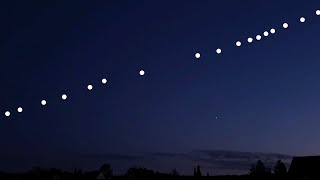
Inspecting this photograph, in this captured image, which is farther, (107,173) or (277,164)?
(277,164)

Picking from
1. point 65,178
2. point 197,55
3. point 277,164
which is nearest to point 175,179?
point 65,178

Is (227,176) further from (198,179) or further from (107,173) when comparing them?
(107,173)

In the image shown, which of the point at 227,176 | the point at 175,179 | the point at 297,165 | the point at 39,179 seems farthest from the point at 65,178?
the point at 297,165

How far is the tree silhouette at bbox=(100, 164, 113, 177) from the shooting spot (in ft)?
152

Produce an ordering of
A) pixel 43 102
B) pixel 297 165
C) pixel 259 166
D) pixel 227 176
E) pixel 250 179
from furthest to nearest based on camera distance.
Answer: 1. pixel 259 166
2. pixel 227 176
3. pixel 250 179
4. pixel 297 165
5. pixel 43 102

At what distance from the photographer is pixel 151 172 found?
49062mm

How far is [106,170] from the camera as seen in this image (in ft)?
154

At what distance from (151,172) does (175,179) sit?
462cm

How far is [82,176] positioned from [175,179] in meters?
9.50

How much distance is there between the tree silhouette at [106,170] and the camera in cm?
4631

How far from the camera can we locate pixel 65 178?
49625mm

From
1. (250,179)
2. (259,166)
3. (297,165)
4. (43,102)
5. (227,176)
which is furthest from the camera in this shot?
(259,166)

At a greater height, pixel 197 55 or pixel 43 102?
pixel 197 55

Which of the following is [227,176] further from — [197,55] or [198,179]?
[197,55]
